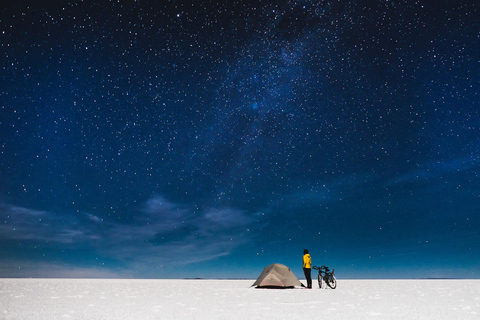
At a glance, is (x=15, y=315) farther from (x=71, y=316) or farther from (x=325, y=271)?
(x=325, y=271)

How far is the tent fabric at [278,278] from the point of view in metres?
21.0

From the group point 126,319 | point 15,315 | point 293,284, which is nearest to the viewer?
point 126,319

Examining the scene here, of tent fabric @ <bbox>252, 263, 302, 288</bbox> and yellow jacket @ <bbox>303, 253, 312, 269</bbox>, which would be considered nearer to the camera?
yellow jacket @ <bbox>303, 253, 312, 269</bbox>

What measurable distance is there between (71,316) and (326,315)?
630cm

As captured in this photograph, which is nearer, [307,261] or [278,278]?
[307,261]

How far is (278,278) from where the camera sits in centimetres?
2102

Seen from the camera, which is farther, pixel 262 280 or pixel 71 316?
pixel 262 280

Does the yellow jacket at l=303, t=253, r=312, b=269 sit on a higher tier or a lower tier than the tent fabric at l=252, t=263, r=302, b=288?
higher

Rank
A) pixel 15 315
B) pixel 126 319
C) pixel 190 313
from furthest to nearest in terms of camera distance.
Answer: pixel 190 313, pixel 15 315, pixel 126 319

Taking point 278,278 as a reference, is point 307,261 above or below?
above

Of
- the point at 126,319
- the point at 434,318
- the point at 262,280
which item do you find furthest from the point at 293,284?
the point at 126,319

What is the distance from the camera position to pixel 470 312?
9695 millimetres

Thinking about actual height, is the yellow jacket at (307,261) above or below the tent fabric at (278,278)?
above

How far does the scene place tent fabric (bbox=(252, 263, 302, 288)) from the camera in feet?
68.7
